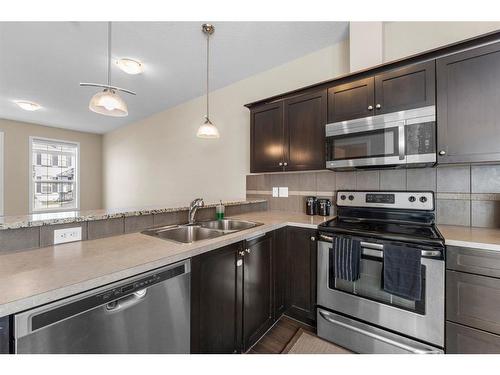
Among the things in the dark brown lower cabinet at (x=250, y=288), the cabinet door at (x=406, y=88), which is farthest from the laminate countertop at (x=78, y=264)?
the cabinet door at (x=406, y=88)

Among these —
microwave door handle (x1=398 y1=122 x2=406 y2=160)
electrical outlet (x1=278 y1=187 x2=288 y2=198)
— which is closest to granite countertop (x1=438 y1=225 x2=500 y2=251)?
microwave door handle (x1=398 y1=122 x2=406 y2=160)

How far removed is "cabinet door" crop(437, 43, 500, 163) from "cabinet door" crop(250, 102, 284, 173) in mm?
1257

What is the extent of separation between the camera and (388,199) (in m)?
1.89

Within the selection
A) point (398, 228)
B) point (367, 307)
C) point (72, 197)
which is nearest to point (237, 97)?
point (398, 228)

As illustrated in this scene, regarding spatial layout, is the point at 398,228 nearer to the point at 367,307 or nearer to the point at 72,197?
the point at 367,307

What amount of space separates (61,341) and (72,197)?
6011 mm

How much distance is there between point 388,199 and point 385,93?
87 centimetres

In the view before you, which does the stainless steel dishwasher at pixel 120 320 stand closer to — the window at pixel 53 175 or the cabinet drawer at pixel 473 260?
the cabinet drawer at pixel 473 260

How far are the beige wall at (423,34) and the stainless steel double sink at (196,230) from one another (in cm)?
201

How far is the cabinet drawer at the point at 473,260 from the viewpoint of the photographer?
3.80 ft

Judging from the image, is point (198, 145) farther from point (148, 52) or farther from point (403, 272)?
point (403, 272)

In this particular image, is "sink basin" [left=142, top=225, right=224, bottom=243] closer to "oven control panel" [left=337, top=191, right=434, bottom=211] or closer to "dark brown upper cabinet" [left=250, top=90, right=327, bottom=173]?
"dark brown upper cabinet" [left=250, top=90, right=327, bottom=173]
